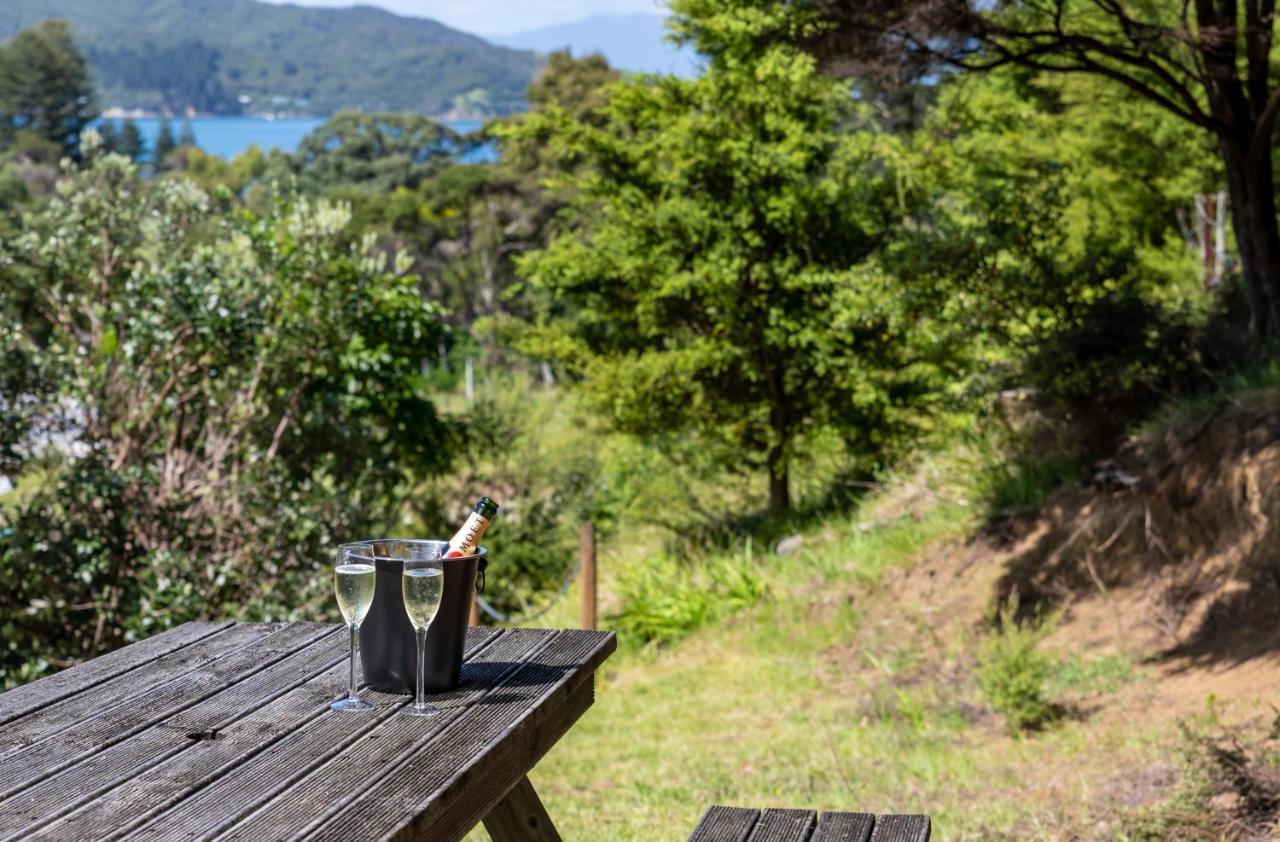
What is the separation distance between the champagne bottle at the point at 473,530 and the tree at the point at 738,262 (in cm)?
819

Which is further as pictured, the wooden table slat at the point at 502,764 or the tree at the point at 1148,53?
the tree at the point at 1148,53

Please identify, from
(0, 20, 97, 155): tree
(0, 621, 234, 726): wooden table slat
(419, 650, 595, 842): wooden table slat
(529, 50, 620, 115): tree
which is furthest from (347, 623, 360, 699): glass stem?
(0, 20, 97, 155): tree

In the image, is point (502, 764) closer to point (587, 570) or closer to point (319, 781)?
point (319, 781)

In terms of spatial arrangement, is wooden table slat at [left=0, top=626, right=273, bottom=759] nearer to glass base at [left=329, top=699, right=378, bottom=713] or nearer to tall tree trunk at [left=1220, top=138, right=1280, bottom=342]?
glass base at [left=329, top=699, right=378, bottom=713]

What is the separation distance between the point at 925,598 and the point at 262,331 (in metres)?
4.45

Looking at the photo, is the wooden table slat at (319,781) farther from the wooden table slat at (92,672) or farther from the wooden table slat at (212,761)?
the wooden table slat at (92,672)

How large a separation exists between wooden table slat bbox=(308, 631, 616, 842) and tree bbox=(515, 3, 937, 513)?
26.1 feet

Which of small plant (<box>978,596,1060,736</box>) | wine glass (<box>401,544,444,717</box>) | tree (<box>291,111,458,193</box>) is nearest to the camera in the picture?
wine glass (<box>401,544,444,717</box>)

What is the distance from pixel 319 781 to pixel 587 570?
719 centimetres

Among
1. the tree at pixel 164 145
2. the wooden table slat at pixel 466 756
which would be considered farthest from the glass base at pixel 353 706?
the tree at pixel 164 145

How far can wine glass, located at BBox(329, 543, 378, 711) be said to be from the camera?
236 cm

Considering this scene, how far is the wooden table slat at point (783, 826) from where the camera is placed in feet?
9.86

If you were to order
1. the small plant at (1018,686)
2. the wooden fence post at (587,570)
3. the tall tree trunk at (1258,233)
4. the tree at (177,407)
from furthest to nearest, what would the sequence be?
the wooden fence post at (587,570)
the tall tree trunk at (1258,233)
the tree at (177,407)
the small plant at (1018,686)

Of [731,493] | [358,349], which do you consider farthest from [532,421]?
[358,349]
